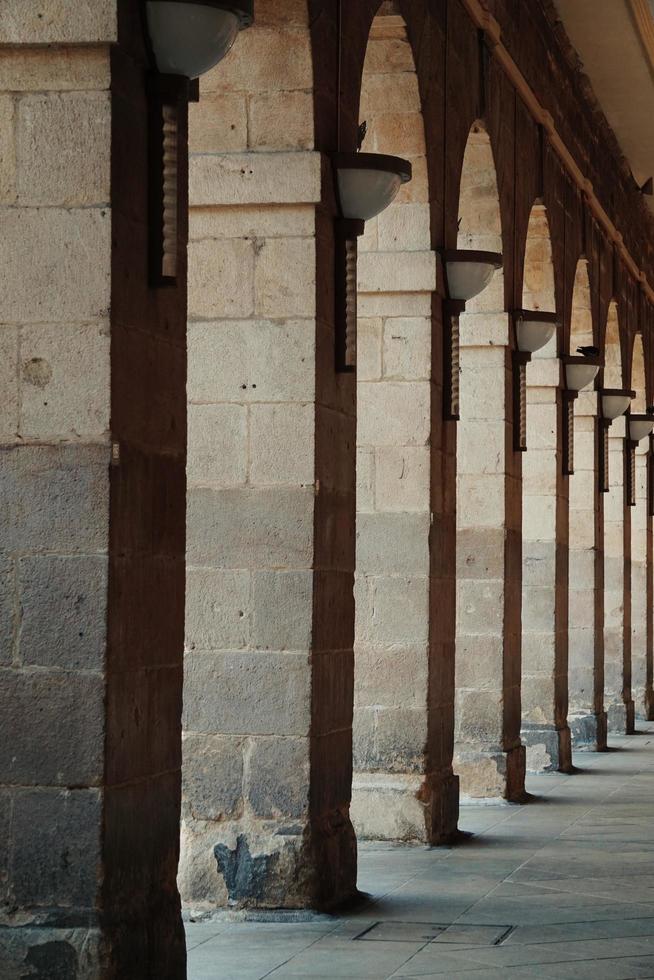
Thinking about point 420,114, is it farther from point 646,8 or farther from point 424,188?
point 646,8

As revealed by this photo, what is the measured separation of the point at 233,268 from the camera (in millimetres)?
7219

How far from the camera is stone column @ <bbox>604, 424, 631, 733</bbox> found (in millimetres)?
17422

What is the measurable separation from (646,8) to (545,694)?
5.14 metres

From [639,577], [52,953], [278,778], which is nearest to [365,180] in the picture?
[278,778]

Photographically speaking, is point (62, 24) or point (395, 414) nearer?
point (62, 24)

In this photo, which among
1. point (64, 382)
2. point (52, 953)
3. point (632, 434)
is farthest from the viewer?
point (632, 434)

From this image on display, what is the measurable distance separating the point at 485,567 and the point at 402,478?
85.6 inches

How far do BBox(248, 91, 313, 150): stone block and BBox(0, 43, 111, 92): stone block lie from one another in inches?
79.7

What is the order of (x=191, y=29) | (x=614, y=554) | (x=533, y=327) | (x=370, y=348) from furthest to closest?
(x=614, y=554) < (x=533, y=327) < (x=370, y=348) < (x=191, y=29)

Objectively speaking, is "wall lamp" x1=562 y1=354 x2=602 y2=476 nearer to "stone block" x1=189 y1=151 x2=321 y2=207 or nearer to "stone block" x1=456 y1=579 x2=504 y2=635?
"stone block" x1=456 y1=579 x2=504 y2=635

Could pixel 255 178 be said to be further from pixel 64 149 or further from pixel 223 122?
pixel 64 149

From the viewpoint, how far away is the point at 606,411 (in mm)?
15430

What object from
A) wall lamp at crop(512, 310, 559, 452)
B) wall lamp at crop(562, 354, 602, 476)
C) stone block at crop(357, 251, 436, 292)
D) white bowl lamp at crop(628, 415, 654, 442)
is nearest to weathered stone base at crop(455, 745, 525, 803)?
wall lamp at crop(512, 310, 559, 452)

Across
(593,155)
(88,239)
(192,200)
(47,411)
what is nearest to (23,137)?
(88,239)
